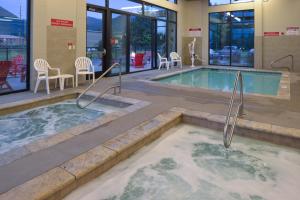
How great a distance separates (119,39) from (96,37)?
1105mm

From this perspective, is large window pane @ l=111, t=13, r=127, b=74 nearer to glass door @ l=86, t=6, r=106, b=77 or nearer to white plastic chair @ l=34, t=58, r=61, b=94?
glass door @ l=86, t=6, r=106, b=77

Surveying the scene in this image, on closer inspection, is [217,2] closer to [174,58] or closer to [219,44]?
[219,44]

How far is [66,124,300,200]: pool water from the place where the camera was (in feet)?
8.74

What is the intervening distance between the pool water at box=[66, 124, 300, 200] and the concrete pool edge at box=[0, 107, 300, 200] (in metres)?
0.09

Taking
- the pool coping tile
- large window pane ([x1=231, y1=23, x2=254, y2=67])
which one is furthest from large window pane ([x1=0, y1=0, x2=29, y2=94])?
large window pane ([x1=231, y1=23, x2=254, y2=67])

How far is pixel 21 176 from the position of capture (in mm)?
2430

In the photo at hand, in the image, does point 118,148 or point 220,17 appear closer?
point 118,148

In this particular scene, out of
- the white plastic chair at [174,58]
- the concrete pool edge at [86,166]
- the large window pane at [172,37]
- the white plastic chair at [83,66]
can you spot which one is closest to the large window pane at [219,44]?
the large window pane at [172,37]

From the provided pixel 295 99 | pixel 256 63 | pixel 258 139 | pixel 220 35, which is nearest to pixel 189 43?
pixel 220 35

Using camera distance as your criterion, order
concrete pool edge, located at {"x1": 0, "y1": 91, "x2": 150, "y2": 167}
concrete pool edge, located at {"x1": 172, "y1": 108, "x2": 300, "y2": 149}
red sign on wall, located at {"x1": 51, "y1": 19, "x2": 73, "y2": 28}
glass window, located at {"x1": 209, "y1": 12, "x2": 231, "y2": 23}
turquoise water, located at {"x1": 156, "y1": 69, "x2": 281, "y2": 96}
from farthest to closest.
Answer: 1. glass window, located at {"x1": 209, "y1": 12, "x2": 231, "y2": 23}
2. turquoise water, located at {"x1": 156, "y1": 69, "x2": 281, "y2": 96}
3. red sign on wall, located at {"x1": 51, "y1": 19, "x2": 73, "y2": 28}
4. concrete pool edge, located at {"x1": 172, "y1": 108, "x2": 300, "y2": 149}
5. concrete pool edge, located at {"x1": 0, "y1": 91, "x2": 150, "y2": 167}


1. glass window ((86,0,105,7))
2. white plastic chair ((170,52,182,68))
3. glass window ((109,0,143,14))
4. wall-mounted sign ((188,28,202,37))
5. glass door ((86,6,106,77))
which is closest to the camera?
glass window ((86,0,105,7))

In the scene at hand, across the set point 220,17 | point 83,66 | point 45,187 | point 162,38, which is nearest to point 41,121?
point 45,187

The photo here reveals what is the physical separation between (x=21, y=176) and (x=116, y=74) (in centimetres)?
713

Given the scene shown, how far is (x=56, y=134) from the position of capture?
3.48m
